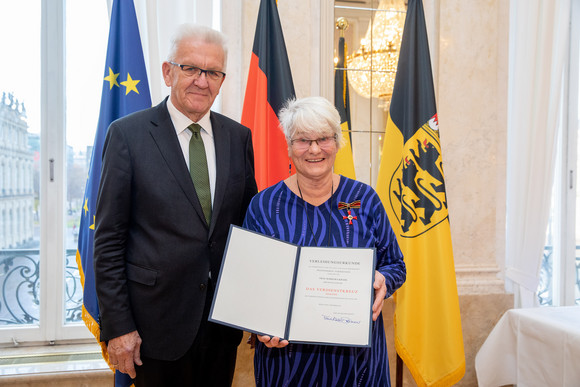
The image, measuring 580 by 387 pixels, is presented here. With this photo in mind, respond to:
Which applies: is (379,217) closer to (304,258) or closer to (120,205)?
(304,258)

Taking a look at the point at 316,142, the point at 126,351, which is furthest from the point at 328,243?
the point at 126,351

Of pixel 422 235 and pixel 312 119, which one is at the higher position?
pixel 312 119

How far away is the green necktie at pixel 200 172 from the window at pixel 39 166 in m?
1.71

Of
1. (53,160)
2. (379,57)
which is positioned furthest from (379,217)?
(53,160)

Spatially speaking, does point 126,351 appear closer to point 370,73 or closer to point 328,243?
point 328,243

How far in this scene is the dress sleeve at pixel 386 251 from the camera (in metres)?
1.63

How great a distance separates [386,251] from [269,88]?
137 centimetres

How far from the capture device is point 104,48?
297cm

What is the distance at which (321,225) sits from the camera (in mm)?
1615

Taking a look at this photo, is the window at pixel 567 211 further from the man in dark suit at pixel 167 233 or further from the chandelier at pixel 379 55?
the man in dark suit at pixel 167 233

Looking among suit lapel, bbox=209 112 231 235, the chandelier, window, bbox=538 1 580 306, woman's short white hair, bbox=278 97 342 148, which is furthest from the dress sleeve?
window, bbox=538 1 580 306

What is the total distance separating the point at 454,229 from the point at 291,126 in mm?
1912

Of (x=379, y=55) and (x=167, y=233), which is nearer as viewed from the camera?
(x=167, y=233)
